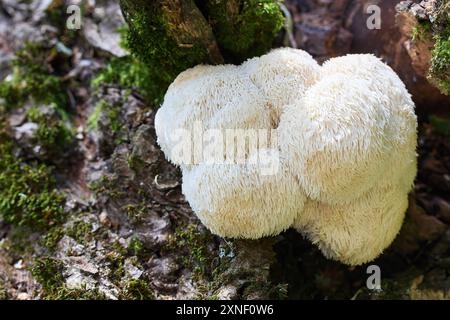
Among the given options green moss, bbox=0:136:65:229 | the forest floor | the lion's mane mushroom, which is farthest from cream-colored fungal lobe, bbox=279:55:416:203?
green moss, bbox=0:136:65:229

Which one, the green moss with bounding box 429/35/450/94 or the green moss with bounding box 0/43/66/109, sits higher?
the green moss with bounding box 429/35/450/94

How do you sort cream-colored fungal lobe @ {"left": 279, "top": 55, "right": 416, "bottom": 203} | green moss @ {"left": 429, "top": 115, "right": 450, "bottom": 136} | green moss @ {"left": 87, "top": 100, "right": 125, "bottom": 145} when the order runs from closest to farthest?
cream-colored fungal lobe @ {"left": 279, "top": 55, "right": 416, "bottom": 203} < green moss @ {"left": 87, "top": 100, "right": 125, "bottom": 145} < green moss @ {"left": 429, "top": 115, "right": 450, "bottom": 136}

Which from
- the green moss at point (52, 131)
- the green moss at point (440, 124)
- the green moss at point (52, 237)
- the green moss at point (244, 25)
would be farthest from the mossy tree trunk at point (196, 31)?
the green moss at point (440, 124)

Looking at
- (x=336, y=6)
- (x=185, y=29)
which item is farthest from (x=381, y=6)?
(x=185, y=29)

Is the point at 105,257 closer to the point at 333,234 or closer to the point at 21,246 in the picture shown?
the point at 21,246

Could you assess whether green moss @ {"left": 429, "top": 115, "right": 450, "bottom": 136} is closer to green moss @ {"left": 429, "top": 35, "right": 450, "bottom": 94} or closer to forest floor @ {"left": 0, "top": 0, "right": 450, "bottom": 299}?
forest floor @ {"left": 0, "top": 0, "right": 450, "bottom": 299}

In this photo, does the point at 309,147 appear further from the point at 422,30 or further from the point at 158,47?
the point at 158,47

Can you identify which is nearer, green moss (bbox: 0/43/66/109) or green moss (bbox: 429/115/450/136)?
green moss (bbox: 429/115/450/136)
